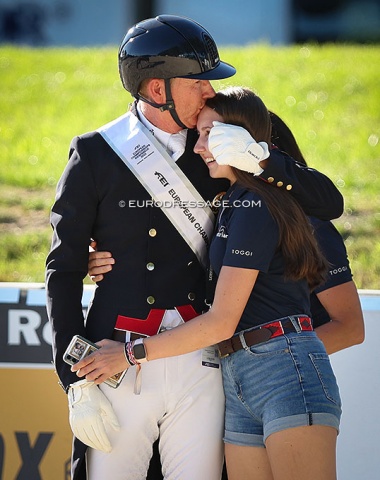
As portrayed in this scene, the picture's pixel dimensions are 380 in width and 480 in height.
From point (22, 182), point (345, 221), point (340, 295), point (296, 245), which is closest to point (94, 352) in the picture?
point (296, 245)

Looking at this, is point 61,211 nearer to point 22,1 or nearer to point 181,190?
point 181,190

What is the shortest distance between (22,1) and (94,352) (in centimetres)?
1349

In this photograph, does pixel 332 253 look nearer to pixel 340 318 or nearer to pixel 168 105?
pixel 340 318

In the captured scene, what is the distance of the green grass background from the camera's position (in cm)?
717

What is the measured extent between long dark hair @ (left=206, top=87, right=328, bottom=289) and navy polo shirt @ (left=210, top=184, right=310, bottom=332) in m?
0.03

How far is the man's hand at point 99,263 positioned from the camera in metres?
3.24

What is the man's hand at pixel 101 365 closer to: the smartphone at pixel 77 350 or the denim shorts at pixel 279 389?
the smartphone at pixel 77 350

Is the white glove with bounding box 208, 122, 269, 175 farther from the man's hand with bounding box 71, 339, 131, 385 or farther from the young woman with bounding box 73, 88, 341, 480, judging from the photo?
the man's hand with bounding box 71, 339, 131, 385

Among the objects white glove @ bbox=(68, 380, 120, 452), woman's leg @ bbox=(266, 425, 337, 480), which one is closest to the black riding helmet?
white glove @ bbox=(68, 380, 120, 452)

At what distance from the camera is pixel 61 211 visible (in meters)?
3.18

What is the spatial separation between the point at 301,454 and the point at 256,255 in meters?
0.62

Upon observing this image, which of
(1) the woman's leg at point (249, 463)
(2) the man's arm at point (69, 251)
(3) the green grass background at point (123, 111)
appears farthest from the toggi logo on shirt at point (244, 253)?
(3) the green grass background at point (123, 111)

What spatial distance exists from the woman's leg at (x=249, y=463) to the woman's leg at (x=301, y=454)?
124 mm

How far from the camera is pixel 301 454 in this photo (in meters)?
2.93
